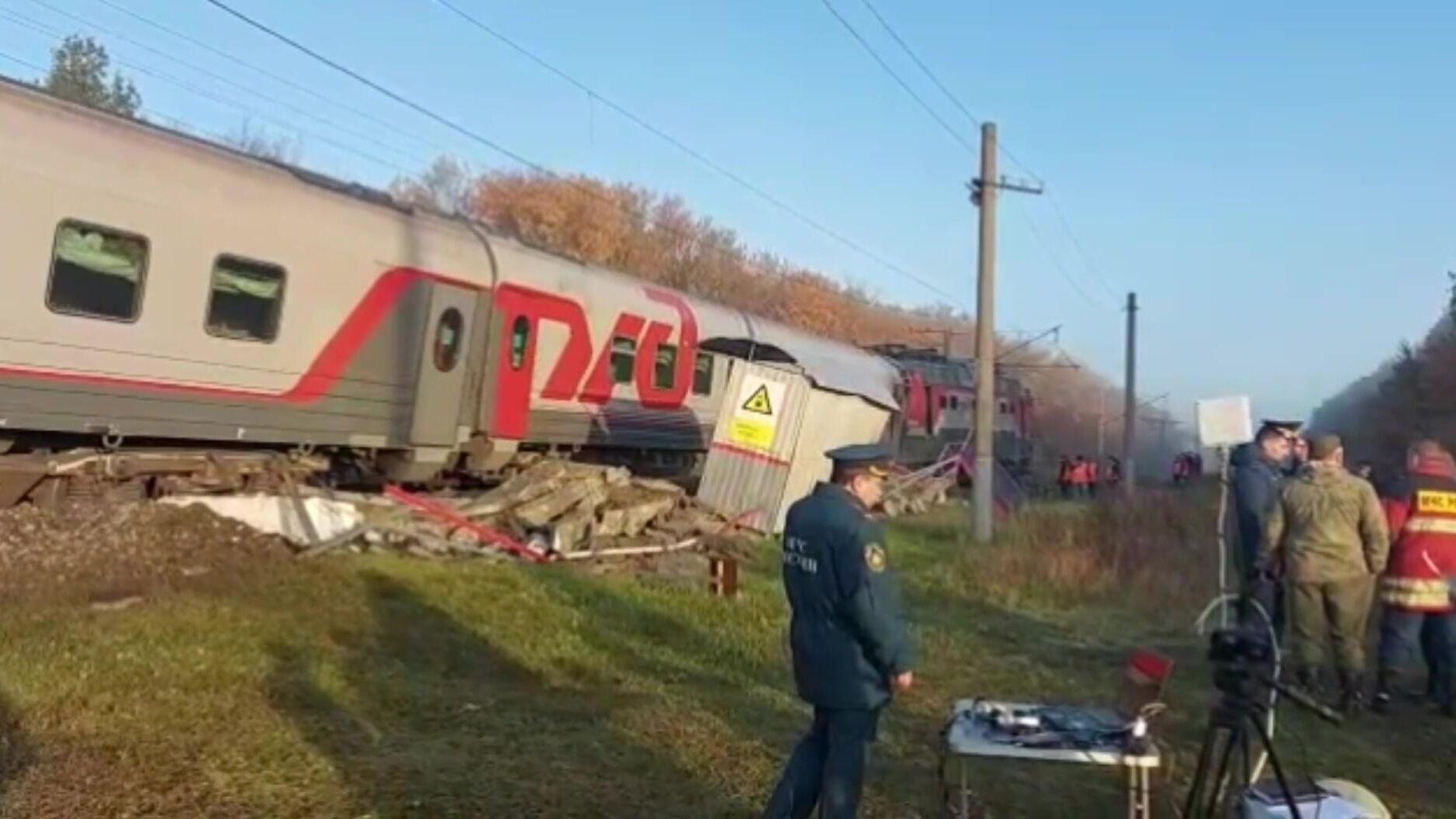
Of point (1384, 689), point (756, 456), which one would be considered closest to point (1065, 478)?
point (756, 456)

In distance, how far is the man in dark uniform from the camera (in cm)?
499

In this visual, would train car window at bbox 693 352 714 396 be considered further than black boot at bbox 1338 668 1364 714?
Yes

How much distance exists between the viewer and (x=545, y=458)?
17.1 metres

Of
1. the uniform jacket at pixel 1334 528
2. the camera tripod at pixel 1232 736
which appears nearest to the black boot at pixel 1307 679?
the uniform jacket at pixel 1334 528

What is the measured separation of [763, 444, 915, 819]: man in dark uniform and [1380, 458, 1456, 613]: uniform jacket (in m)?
5.08

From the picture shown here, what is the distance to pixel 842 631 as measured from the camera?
5.07 m

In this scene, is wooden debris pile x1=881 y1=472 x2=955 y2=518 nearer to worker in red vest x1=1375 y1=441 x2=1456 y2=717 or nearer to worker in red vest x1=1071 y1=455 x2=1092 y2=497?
worker in red vest x1=1071 y1=455 x2=1092 y2=497

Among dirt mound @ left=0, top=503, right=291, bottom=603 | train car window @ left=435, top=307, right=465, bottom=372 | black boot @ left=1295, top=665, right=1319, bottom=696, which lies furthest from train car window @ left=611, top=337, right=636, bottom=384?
black boot @ left=1295, top=665, right=1319, bottom=696

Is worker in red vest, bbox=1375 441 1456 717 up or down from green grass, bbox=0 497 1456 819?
up

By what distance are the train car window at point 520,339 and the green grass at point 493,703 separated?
15.2 feet

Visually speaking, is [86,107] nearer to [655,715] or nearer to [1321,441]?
[655,715]

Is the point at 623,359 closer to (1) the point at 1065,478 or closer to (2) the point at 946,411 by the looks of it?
(2) the point at 946,411

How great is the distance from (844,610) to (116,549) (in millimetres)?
7239

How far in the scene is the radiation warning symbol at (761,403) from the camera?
16.9m
